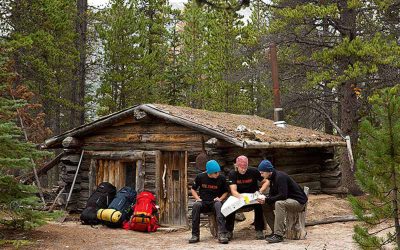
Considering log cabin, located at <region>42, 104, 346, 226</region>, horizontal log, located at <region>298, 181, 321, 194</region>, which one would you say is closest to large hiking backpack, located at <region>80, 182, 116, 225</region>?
log cabin, located at <region>42, 104, 346, 226</region>

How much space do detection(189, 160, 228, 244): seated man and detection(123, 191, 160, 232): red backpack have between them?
2.01 metres

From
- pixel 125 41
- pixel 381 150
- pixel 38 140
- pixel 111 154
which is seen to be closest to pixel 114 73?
pixel 125 41

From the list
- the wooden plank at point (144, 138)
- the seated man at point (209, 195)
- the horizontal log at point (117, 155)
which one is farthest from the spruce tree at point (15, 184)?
the wooden plank at point (144, 138)

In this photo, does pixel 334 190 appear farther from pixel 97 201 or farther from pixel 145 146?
pixel 97 201

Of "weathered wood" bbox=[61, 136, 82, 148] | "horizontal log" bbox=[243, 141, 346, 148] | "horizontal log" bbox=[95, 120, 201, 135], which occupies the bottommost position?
"horizontal log" bbox=[243, 141, 346, 148]

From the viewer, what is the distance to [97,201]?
41.3 feet

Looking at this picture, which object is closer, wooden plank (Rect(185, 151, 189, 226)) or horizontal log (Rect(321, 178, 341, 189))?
wooden plank (Rect(185, 151, 189, 226))

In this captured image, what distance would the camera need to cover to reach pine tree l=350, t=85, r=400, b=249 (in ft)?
15.1

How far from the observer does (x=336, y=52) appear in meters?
15.4

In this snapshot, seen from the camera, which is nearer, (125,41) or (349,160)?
(349,160)

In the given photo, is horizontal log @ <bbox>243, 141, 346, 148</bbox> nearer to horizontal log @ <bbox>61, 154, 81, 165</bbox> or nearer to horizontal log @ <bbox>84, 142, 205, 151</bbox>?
horizontal log @ <bbox>84, 142, 205, 151</bbox>

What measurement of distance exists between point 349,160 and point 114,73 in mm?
10278

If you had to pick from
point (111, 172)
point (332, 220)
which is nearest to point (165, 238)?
point (111, 172)

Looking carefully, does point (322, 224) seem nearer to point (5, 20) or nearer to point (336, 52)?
point (336, 52)
